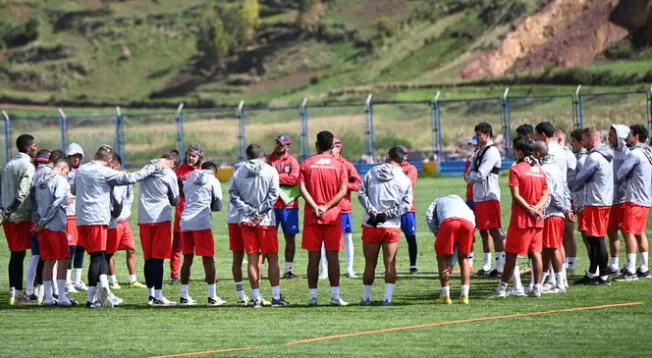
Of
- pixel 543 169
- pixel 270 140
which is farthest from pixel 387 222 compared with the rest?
pixel 270 140

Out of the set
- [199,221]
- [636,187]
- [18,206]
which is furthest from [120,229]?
[636,187]

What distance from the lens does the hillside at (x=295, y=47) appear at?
270 feet

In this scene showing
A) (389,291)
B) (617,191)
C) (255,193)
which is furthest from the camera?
(617,191)

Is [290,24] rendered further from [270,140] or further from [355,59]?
[270,140]

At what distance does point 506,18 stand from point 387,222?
7580cm

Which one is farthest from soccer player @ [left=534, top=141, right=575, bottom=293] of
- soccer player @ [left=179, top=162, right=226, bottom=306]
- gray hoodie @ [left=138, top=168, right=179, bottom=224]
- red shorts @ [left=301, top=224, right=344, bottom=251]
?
gray hoodie @ [left=138, top=168, right=179, bottom=224]

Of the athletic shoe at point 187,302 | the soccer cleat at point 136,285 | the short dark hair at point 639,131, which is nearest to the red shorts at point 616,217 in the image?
the short dark hair at point 639,131

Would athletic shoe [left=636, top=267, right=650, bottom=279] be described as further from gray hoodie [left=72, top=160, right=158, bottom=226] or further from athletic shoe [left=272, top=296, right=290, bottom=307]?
gray hoodie [left=72, top=160, right=158, bottom=226]

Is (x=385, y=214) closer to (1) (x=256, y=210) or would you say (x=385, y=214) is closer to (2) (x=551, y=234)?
(1) (x=256, y=210)

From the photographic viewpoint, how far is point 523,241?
1606 cm

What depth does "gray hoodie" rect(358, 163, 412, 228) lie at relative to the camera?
15789mm

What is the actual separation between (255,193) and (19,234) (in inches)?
145

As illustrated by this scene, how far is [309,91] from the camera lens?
9269 cm

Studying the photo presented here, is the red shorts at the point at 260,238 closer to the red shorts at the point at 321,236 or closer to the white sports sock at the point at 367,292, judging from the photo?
the red shorts at the point at 321,236
